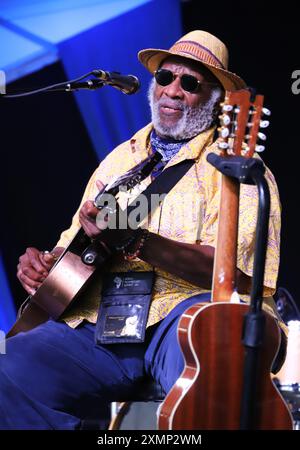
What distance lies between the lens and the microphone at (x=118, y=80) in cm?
305

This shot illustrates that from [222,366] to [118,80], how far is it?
113 centimetres

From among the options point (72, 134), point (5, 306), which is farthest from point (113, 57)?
point (5, 306)

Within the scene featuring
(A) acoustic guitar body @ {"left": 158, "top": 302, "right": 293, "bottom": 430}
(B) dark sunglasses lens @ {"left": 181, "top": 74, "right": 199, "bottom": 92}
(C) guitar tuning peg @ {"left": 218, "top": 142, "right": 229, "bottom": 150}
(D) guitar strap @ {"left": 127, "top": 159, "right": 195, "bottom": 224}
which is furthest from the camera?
(B) dark sunglasses lens @ {"left": 181, "top": 74, "right": 199, "bottom": 92}

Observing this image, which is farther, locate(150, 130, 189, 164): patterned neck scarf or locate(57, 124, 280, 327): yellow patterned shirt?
locate(150, 130, 189, 164): patterned neck scarf

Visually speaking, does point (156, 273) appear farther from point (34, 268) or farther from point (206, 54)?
point (206, 54)

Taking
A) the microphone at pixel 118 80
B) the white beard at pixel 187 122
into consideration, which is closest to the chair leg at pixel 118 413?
the microphone at pixel 118 80

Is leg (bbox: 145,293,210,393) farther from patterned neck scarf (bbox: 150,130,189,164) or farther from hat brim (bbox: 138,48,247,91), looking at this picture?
hat brim (bbox: 138,48,247,91)

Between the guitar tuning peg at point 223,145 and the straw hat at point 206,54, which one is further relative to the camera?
the straw hat at point 206,54

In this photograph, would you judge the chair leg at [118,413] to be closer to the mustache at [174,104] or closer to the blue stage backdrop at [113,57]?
the mustache at [174,104]

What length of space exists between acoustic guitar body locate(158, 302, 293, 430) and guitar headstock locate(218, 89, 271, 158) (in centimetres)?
51

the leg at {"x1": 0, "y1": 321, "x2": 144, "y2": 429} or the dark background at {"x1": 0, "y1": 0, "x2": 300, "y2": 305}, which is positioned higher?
the dark background at {"x1": 0, "y1": 0, "x2": 300, "y2": 305}

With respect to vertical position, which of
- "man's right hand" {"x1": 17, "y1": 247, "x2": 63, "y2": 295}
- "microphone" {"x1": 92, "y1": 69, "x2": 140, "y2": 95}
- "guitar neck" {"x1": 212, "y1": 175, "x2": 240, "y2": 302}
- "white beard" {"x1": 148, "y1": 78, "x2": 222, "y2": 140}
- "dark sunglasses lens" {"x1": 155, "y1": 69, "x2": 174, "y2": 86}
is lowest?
"guitar neck" {"x1": 212, "y1": 175, "x2": 240, "y2": 302}

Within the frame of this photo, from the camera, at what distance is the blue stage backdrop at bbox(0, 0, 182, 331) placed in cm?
537

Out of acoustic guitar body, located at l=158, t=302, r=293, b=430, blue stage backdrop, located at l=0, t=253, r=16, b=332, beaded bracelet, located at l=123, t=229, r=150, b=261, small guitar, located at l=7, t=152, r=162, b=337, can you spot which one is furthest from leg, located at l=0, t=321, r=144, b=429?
blue stage backdrop, located at l=0, t=253, r=16, b=332
